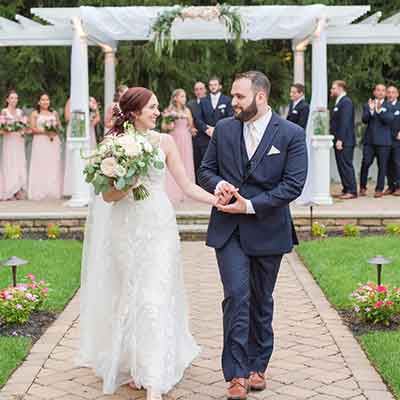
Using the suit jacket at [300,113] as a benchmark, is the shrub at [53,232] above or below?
below

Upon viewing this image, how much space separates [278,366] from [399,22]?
386 inches

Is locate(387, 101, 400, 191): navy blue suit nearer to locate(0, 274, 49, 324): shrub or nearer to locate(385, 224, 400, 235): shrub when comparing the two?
locate(385, 224, 400, 235): shrub

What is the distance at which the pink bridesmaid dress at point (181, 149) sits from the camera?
560 inches

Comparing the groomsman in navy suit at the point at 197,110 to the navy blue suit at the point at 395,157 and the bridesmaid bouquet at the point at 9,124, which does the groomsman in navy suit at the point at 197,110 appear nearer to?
the bridesmaid bouquet at the point at 9,124

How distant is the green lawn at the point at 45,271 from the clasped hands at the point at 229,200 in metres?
1.82

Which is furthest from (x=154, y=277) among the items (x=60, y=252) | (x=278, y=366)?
(x=60, y=252)

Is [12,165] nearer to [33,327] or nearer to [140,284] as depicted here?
[33,327]

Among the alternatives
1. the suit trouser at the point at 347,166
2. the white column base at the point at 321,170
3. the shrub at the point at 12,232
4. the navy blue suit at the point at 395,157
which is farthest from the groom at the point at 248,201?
the navy blue suit at the point at 395,157

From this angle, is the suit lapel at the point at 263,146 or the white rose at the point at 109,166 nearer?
the white rose at the point at 109,166

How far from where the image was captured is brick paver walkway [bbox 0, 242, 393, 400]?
17.8ft

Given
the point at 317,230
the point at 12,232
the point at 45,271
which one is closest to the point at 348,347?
the point at 45,271

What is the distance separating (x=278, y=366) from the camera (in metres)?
6.00

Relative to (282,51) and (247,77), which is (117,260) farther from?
(282,51)

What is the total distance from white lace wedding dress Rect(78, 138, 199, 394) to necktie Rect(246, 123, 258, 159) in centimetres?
54
